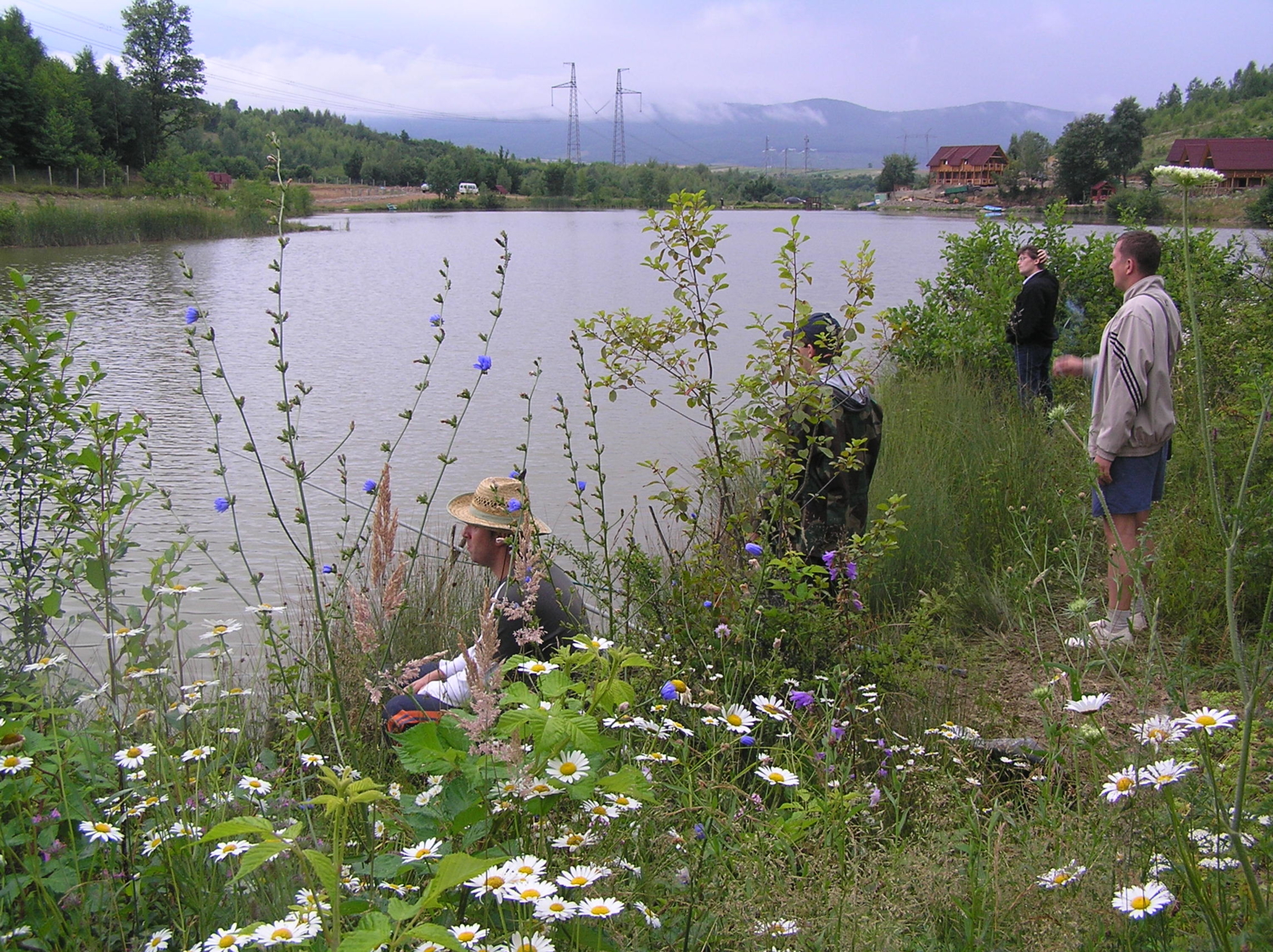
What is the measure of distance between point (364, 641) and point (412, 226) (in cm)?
5880

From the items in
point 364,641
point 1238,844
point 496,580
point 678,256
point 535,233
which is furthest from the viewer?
point 535,233

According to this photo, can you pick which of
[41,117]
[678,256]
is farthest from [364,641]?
[41,117]

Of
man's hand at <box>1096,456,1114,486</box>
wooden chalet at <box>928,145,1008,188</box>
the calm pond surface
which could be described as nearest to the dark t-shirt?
the calm pond surface

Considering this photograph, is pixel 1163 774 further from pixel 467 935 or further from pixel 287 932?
pixel 287 932

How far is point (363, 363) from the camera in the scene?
14.9 m

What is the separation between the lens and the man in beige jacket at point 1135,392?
452 cm

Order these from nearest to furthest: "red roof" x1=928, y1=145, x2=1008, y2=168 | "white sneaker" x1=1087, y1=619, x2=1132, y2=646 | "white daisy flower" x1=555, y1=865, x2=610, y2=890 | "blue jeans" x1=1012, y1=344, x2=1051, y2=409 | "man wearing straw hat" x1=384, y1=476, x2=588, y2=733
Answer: "white daisy flower" x1=555, y1=865, x2=610, y2=890 → "white sneaker" x1=1087, y1=619, x2=1132, y2=646 → "man wearing straw hat" x1=384, y1=476, x2=588, y2=733 → "blue jeans" x1=1012, y1=344, x2=1051, y2=409 → "red roof" x1=928, y1=145, x2=1008, y2=168

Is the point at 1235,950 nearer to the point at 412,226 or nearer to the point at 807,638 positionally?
the point at 807,638

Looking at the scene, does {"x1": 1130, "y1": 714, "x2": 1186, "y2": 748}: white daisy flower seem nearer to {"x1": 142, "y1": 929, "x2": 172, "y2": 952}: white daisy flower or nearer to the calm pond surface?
{"x1": 142, "y1": 929, "x2": 172, "y2": 952}: white daisy flower

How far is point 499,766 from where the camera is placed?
162 centimetres

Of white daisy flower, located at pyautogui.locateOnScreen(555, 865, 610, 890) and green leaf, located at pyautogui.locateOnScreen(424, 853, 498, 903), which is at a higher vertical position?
green leaf, located at pyautogui.locateOnScreen(424, 853, 498, 903)

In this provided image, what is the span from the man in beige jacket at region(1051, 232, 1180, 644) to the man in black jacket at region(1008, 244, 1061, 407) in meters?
3.23

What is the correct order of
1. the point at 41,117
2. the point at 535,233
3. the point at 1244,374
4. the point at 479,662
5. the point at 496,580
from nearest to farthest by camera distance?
the point at 479,662, the point at 496,580, the point at 1244,374, the point at 535,233, the point at 41,117

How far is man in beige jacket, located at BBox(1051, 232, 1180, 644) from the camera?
452cm
